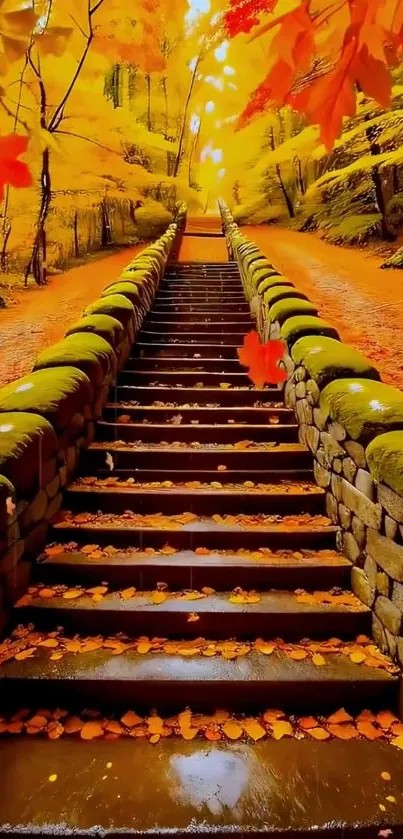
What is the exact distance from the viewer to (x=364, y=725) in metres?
2.35

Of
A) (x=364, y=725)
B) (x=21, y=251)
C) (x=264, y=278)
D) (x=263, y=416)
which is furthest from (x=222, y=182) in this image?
(x=364, y=725)

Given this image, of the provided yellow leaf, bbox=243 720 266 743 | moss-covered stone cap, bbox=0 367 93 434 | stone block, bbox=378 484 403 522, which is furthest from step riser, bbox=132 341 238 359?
yellow leaf, bbox=243 720 266 743

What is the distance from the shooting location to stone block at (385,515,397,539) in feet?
8.20

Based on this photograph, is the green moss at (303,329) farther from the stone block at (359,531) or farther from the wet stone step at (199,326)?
the stone block at (359,531)

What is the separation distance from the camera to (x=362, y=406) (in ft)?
10.4

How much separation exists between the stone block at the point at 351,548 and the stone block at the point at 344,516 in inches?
2.4

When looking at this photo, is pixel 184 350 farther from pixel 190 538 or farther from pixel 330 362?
pixel 190 538

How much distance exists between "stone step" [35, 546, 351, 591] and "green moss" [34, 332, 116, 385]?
1829mm

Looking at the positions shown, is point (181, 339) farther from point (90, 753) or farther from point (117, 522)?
point (90, 753)

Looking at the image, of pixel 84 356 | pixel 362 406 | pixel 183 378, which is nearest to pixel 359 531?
pixel 362 406

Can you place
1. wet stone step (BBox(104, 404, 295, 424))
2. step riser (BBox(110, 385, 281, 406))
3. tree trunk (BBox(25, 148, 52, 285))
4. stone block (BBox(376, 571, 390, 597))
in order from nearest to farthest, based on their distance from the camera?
stone block (BBox(376, 571, 390, 597)), wet stone step (BBox(104, 404, 295, 424)), step riser (BBox(110, 385, 281, 406)), tree trunk (BBox(25, 148, 52, 285))

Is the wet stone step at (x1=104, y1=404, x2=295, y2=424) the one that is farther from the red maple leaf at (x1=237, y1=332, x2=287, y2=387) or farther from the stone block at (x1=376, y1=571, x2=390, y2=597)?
the stone block at (x1=376, y1=571, x2=390, y2=597)

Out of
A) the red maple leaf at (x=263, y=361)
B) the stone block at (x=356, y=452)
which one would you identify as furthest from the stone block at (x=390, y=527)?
the red maple leaf at (x=263, y=361)

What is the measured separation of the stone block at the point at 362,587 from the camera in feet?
9.16
